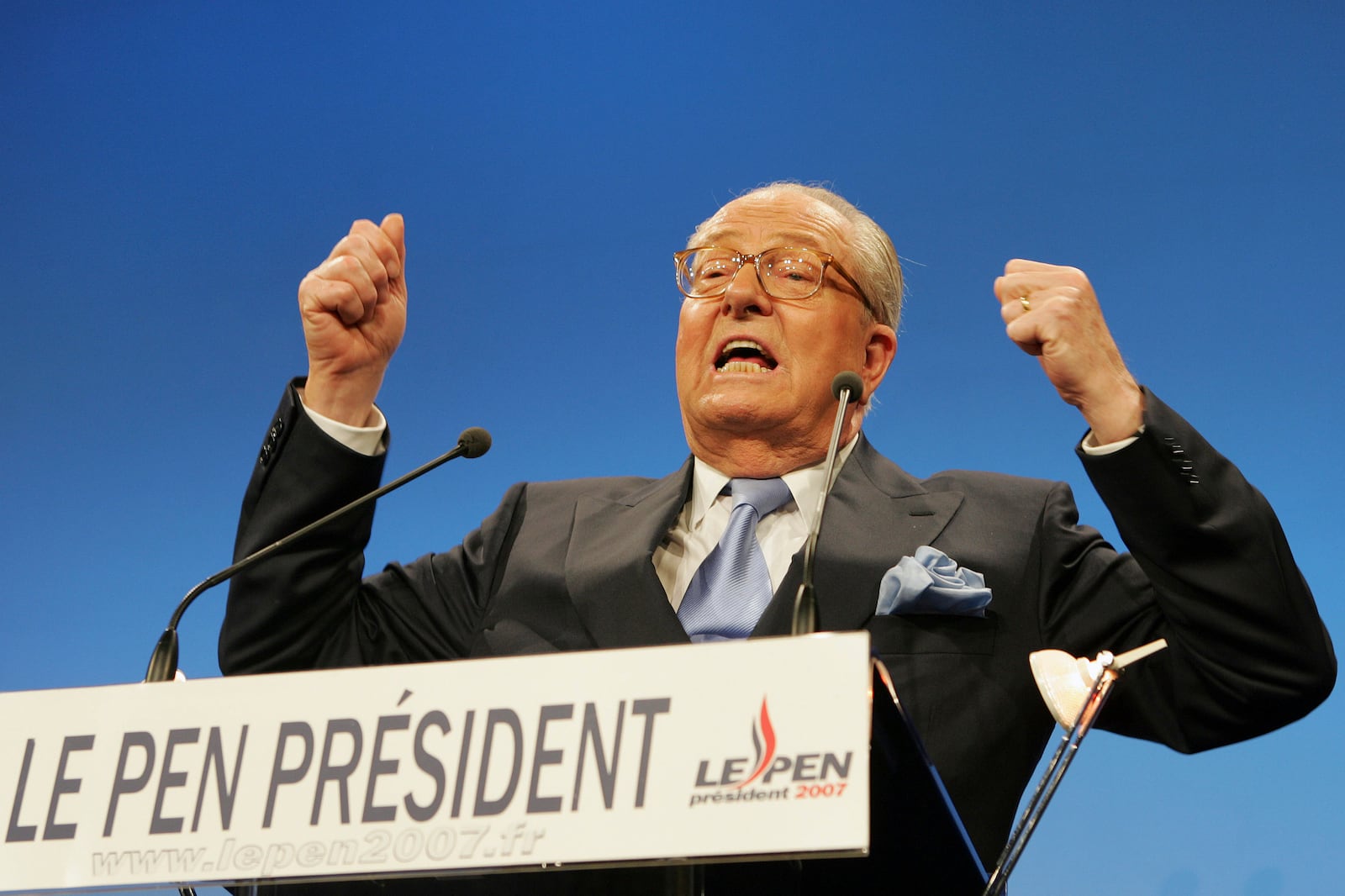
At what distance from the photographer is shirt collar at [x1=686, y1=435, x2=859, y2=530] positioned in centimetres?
212

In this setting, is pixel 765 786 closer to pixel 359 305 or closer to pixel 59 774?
pixel 59 774

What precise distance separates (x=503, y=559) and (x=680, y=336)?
19.3 inches

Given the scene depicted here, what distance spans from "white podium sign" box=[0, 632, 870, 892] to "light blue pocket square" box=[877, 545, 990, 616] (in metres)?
0.83

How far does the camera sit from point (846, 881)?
1.20 metres

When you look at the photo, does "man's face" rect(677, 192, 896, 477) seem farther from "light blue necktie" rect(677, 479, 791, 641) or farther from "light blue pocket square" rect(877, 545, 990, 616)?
"light blue pocket square" rect(877, 545, 990, 616)

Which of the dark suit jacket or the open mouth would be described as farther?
the open mouth

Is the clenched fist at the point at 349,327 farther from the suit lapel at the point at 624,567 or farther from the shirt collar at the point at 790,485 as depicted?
the shirt collar at the point at 790,485

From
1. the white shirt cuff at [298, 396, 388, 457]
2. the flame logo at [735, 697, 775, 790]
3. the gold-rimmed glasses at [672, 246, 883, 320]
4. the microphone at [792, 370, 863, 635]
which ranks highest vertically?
the gold-rimmed glasses at [672, 246, 883, 320]

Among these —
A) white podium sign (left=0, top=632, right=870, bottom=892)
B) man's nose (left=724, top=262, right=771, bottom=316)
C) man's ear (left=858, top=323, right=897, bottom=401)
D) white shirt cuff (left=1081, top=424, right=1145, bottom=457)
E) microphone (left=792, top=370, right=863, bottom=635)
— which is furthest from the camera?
man's ear (left=858, top=323, right=897, bottom=401)

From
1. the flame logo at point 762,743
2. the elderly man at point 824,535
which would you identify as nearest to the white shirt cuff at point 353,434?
the elderly man at point 824,535

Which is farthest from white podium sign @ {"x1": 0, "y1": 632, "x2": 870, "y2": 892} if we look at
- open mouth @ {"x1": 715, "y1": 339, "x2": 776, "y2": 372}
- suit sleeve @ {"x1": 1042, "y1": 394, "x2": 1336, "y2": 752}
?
open mouth @ {"x1": 715, "y1": 339, "x2": 776, "y2": 372}

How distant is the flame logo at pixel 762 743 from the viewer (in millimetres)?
933

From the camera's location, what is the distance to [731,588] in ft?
6.37

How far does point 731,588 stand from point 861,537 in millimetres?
198
